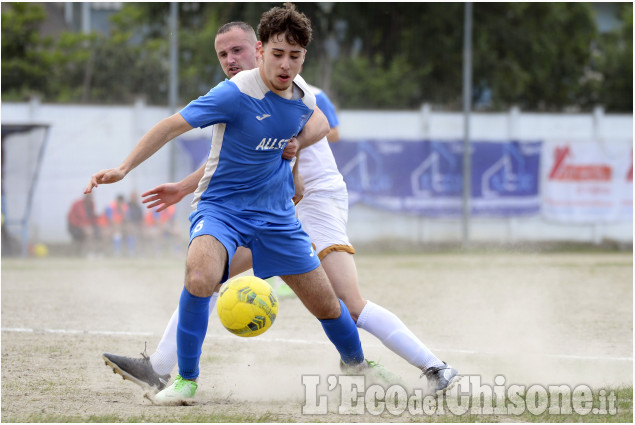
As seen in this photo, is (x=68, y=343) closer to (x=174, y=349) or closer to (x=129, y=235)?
(x=174, y=349)

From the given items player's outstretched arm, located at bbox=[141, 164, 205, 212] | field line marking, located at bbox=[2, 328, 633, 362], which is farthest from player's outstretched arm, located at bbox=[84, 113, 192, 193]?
field line marking, located at bbox=[2, 328, 633, 362]

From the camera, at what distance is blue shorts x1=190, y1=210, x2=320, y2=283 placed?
4977 mm

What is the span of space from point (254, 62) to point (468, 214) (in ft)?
52.3

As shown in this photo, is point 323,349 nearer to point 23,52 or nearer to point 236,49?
point 236,49

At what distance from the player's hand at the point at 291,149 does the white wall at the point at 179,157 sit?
14.6m

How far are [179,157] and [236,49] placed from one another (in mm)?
14733

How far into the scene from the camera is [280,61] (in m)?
4.82

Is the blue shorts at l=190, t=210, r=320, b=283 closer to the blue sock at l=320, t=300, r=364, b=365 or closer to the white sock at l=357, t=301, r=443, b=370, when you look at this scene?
the blue sock at l=320, t=300, r=364, b=365

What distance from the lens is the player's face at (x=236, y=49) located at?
541cm

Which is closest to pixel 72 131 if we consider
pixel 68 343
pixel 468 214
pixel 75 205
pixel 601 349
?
pixel 75 205

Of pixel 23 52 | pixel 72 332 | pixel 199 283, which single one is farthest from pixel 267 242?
pixel 23 52

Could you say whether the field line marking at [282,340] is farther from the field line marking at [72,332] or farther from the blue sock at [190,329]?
the blue sock at [190,329]

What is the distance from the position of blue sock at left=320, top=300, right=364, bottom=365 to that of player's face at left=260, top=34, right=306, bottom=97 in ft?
4.51

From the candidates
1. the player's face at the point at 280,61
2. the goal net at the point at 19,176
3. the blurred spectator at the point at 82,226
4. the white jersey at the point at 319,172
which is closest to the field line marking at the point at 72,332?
the white jersey at the point at 319,172
